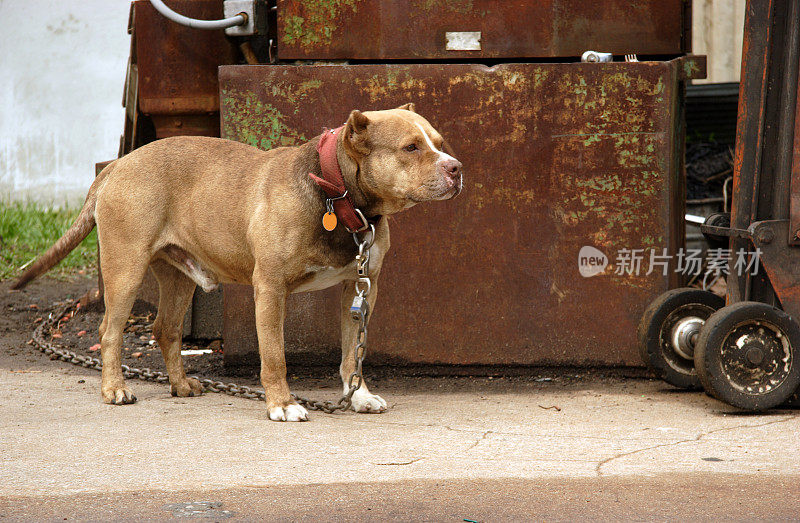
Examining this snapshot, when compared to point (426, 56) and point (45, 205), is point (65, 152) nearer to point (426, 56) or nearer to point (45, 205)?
point (45, 205)

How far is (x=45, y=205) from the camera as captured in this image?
11227 millimetres

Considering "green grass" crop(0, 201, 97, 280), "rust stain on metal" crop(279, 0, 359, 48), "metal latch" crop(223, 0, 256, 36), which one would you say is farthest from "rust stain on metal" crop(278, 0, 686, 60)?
"green grass" crop(0, 201, 97, 280)

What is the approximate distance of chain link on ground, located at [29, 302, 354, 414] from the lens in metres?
4.27

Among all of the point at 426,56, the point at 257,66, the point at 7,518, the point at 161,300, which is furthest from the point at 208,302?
the point at 7,518

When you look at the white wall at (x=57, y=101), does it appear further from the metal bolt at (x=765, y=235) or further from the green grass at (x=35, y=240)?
the metal bolt at (x=765, y=235)

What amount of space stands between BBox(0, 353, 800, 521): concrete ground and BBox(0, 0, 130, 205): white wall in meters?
7.47

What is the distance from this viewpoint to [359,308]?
406 centimetres

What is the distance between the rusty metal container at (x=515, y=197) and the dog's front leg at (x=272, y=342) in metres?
0.85

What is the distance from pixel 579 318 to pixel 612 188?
2.40 ft

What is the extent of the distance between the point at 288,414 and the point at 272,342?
0.34m

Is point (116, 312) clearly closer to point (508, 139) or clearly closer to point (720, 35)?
point (508, 139)

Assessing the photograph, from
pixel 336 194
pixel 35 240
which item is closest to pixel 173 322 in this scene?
pixel 336 194

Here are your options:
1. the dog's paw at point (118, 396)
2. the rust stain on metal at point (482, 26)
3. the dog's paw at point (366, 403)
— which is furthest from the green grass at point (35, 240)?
the dog's paw at point (366, 403)

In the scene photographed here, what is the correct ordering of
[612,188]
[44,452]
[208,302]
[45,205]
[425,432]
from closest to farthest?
1. [44,452]
2. [425,432]
3. [612,188]
4. [208,302]
5. [45,205]
